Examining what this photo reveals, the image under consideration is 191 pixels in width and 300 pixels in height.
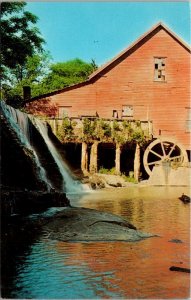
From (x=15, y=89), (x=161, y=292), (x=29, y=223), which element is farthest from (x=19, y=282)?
(x=15, y=89)

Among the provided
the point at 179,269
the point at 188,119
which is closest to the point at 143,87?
the point at 188,119

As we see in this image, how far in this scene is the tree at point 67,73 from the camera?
5266 cm

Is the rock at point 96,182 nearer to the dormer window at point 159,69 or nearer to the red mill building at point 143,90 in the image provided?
the red mill building at point 143,90

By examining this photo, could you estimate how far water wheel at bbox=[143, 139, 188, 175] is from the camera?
2584 centimetres

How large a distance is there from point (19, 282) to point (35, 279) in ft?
0.73

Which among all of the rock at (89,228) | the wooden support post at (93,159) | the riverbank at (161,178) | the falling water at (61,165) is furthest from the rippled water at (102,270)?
the wooden support post at (93,159)

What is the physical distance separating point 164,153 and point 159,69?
563 cm

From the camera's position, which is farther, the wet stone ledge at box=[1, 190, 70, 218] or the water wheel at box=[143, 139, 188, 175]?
the water wheel at box=[143, 139, 188, 175]

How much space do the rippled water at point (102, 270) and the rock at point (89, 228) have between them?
0.26 meters

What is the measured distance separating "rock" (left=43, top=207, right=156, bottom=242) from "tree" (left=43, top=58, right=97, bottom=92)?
42.8m

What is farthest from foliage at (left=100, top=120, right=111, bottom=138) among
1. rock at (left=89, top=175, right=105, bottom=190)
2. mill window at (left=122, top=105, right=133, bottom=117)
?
mill window at (left=122, top=105, right=133, bottom=117)

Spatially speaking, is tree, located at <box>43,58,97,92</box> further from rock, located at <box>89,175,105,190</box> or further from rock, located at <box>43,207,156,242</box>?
rock, located at <box>43,207,156,242</box>

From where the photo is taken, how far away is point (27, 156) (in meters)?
15.3

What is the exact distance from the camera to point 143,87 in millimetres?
28703
